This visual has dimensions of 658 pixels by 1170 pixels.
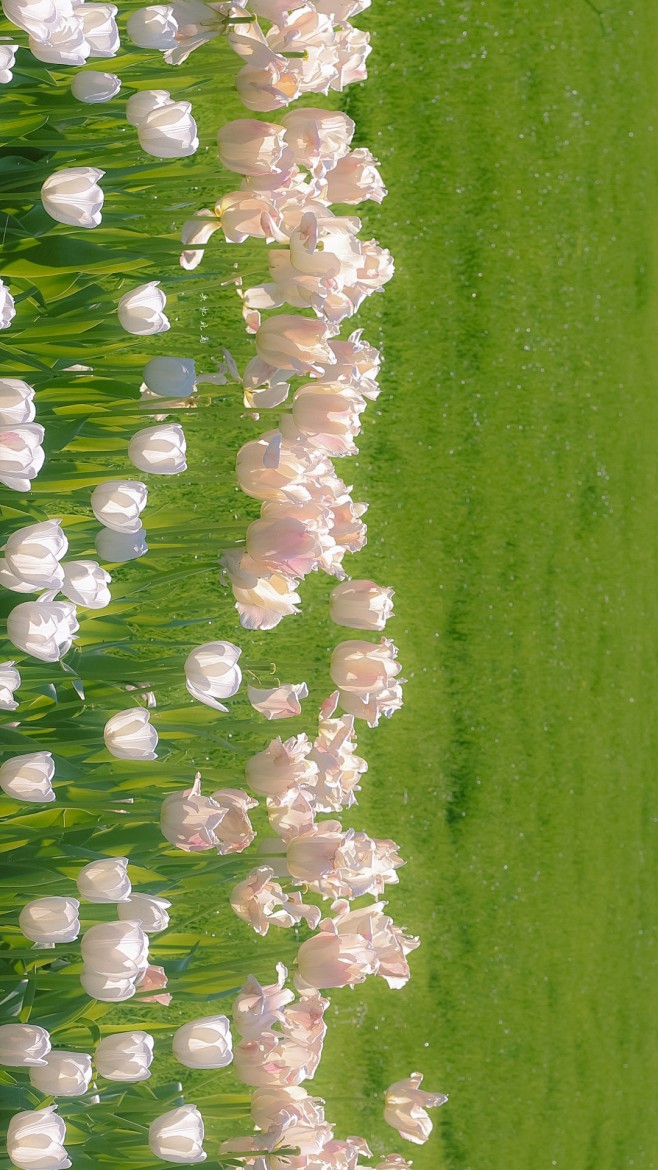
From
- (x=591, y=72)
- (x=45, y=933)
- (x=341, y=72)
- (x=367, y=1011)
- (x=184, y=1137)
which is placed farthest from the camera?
(x=591, y=72)

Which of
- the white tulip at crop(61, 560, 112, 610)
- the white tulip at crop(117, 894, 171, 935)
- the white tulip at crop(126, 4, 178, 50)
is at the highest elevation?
the white tulip at crop(126, 4, 178, 50)

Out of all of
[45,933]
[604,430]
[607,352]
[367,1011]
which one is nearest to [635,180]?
[607,352]

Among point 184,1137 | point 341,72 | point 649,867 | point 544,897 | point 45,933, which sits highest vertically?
point 341,72

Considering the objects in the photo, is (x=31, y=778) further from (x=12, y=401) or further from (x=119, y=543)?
(x=12, y=401)

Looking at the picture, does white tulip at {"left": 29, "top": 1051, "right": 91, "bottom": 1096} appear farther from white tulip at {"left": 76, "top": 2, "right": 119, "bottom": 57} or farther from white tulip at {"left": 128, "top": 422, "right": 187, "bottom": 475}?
white tulip at {"left": 76, "top": 2, "right": 119, "bottom": 57}

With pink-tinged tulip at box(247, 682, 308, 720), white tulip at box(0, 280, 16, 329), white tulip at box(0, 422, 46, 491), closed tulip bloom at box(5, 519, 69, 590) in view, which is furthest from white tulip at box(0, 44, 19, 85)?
pink-tinged tulip at box(247, 682, 308, 720)

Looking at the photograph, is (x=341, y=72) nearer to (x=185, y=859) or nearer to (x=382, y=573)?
(x=185, y=859)
